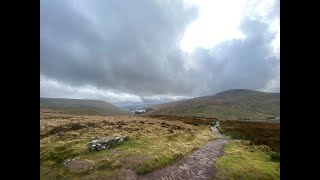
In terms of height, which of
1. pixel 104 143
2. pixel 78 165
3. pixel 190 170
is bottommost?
pixel 190 170

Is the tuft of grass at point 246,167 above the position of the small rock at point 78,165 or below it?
below

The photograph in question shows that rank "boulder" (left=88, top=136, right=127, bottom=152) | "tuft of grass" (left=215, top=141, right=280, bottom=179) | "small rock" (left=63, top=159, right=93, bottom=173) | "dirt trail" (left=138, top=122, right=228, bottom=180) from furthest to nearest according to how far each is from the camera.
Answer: "boulder" (left=88, top=136, right=127, bottom=152) < "small rock" (left=63, top=159, right=93, bottom=173) < "tuft of grass" (left=215, top=141, right=280, bottom=179) < "dirt trail" (left=138, top=122, right=228, bottom=180)

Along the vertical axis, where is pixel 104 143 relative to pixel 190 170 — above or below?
above

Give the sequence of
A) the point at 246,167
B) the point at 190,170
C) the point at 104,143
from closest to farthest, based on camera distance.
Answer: the point at 190,170, the point at 246,167, the point at 104,143

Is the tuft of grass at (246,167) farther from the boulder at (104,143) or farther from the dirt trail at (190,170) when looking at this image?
the boulder at (104,143)

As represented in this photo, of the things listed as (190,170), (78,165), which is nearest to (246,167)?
(190,170)

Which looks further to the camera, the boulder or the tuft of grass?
the boulder

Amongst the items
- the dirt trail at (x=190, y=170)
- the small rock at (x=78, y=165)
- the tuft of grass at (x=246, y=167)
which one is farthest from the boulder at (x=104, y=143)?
the tuft of grass at (x=246, y=167)

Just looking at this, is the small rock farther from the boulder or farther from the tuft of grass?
the tuft of grass

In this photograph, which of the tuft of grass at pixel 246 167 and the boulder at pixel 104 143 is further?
the boulder at pixel 104 143

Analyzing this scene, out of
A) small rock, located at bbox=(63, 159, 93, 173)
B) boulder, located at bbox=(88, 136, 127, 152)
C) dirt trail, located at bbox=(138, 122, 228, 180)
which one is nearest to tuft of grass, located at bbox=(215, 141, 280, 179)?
dirt trail, located at bbox=(138, 122, 228, 180)

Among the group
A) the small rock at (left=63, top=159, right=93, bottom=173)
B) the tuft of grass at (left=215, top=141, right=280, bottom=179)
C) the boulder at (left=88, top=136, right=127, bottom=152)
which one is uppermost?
the boulder at (left=88, top=136, right=127, bottom=152)

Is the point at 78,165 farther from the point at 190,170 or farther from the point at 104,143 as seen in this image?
the point at 190,170
